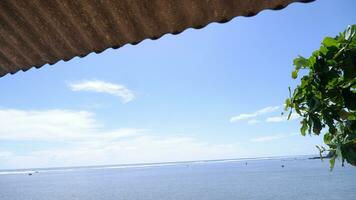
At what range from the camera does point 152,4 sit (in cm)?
242

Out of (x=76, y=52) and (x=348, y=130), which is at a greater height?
(x=76, y=52)

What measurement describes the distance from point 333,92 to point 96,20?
5.95ft

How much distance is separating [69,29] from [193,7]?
1.04 meters

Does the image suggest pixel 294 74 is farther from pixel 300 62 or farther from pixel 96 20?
pixel 96 20

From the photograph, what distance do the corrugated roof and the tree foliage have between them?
0.47m

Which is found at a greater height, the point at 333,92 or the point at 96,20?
the point at 96,20

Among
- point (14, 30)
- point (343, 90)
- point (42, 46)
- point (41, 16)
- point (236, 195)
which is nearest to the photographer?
point (343, 90)

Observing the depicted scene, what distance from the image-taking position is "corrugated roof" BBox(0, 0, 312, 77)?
2410 mm

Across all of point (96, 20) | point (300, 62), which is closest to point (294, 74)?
point (300, 62)

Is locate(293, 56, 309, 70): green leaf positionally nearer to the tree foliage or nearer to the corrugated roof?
the tree foliage

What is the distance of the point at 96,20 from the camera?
8.60 feet

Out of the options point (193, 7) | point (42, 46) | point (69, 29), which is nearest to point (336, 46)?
point (193, 7)

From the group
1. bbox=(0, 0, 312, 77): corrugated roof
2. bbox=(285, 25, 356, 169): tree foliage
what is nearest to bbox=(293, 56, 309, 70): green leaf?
bbox=(285, 25, 356, 169): tree foliage

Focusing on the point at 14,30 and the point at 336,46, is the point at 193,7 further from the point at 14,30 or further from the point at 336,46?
the point at 14,30
